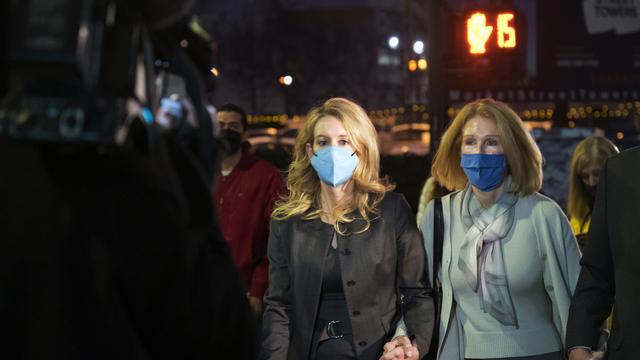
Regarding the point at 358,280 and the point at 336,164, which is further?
the point at 336,164

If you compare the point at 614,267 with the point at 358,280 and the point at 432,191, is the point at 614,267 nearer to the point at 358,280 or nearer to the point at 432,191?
the point at 358,280

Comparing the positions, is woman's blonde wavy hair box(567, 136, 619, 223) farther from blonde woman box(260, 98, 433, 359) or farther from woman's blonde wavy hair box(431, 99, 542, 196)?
blonde woman box(260, 98, 433, 359)

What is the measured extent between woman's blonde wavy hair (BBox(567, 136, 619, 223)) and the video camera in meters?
5.92

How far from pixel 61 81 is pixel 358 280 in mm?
2957

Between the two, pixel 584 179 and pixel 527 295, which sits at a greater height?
pixel 584 179

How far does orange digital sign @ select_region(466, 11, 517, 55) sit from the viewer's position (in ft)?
35.8

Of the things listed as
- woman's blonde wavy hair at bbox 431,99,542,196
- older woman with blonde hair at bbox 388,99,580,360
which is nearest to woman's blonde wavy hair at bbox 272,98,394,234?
older woman with blonde hair at bbox 388,99,580,360

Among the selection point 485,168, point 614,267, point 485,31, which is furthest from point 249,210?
point 485,31

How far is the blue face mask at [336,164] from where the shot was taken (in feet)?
15.1

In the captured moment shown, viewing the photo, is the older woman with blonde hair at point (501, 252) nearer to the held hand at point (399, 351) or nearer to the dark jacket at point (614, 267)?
the held hand at point (399, 351)

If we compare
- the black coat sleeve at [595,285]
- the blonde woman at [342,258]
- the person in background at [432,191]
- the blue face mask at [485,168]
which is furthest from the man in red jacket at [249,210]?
the black coat sleeve at [595,285]

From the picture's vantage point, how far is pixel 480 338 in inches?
175

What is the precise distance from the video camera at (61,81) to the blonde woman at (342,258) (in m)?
2.87

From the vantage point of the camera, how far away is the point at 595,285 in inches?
146
